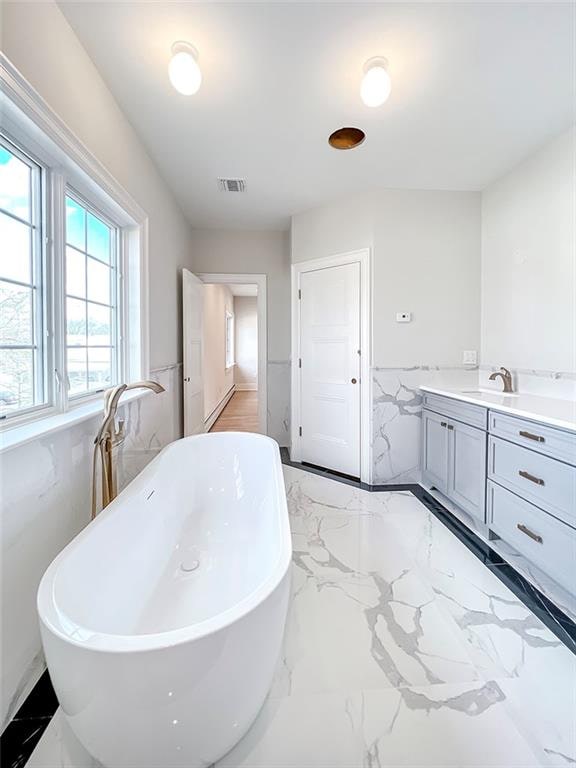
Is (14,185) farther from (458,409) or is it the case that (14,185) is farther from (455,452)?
(455,452)

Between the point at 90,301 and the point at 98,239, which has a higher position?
the point at 98,239

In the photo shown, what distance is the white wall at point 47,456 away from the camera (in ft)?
3.64

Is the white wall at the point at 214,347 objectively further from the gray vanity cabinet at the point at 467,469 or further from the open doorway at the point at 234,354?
the gray vanity cabinet at the point at 467,469

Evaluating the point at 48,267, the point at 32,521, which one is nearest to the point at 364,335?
the point at 48,267

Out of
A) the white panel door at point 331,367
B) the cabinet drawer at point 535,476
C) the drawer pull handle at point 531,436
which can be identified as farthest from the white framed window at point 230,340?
the drawer pull handle at point 531,436

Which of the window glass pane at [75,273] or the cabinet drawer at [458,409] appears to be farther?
the cabinet drawer at [458,409]

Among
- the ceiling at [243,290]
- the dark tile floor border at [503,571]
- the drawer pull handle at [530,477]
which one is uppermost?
the ceiling at [243,290]

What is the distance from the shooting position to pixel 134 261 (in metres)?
2.31

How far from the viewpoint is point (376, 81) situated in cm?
160

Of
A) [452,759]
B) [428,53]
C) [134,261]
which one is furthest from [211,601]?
[428,53]

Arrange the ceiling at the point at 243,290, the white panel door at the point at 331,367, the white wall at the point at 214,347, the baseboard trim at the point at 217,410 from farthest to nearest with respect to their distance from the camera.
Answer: the ceiling at the point at 243,290 < the white wall at the point at 214,347 < the baseboard trim at the point at 217,410 < the white panel door at the point at 331,367

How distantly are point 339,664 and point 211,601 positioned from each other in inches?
22.4

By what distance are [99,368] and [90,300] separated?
39 cm

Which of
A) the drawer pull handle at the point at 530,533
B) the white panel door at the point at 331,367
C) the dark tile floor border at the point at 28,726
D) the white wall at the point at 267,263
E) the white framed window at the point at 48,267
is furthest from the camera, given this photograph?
the white wall at the point at 267,263
